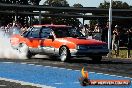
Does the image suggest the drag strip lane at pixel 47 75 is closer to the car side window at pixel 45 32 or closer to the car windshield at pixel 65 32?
the car windshield at pixel 65 32

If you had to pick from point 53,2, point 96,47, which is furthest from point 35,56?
point 53,2

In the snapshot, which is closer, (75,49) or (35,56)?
(75,49)

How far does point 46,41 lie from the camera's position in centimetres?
2098

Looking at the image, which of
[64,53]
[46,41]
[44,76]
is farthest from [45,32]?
[44,76]

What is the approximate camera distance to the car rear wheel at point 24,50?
71.9 feet

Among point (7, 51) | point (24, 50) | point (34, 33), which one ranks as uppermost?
point (34, 33)

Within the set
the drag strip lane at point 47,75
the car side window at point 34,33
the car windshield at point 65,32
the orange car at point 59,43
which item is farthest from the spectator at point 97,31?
the drag strip lane at point 47,75

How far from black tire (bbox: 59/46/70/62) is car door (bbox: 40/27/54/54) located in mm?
653

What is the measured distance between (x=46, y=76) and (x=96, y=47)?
19.7 ft

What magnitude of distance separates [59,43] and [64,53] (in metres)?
0.53

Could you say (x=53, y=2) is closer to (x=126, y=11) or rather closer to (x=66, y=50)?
(x=126, y=11)

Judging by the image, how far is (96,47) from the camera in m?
19.7

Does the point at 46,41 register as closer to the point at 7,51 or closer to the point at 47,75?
the point at 7,51

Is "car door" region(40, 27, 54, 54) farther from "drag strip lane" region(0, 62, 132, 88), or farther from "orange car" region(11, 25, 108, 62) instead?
"drag strip lane" region(0, 62, 132, 88)
